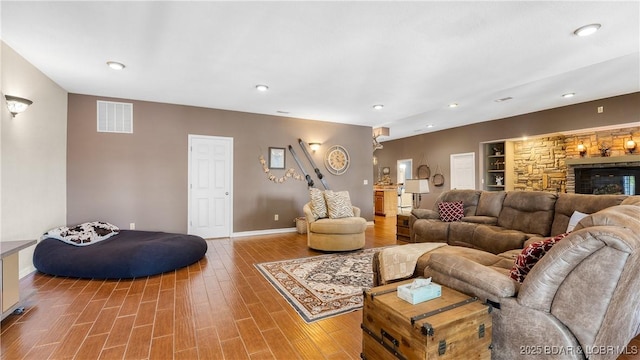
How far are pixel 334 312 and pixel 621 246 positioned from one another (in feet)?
6.26

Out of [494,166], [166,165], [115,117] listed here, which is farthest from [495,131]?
[115,117]

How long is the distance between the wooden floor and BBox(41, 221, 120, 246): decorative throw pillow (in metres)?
0.47

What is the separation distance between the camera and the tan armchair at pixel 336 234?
435cm

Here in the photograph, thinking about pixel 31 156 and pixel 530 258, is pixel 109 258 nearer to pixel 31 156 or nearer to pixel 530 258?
pixel 31 156

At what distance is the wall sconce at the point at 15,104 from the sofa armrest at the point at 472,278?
14.1ft

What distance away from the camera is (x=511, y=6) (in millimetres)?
2266

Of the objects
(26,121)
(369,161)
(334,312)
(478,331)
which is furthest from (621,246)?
(369,161)

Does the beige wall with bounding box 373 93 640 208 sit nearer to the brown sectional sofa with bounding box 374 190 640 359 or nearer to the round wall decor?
the round wall decor

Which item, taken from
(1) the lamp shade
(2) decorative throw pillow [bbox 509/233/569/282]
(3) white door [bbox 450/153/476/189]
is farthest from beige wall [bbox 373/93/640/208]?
(2) decorative throw pillow [bbox 509/233/569/282]

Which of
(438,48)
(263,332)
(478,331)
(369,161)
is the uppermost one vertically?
(438,48)

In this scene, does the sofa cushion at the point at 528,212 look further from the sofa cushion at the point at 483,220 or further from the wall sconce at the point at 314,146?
the wall sconce at the point at 314,146

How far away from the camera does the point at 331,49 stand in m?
2.98

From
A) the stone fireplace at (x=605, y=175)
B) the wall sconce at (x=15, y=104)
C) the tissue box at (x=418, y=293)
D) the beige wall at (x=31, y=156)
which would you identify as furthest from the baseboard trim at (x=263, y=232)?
the stone fireplace at (x=605, y=175)

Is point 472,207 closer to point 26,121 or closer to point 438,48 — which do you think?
point 438,48
